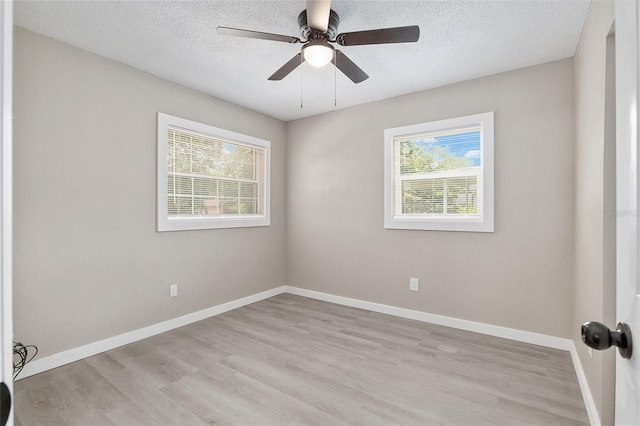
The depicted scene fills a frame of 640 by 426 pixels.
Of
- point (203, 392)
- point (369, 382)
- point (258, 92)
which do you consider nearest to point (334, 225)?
point (258, 92)

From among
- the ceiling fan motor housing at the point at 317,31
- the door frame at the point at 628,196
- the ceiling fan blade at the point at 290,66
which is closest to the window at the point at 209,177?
the ceiling fan blade at the point at 290,66

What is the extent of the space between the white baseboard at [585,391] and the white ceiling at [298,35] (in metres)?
2.48

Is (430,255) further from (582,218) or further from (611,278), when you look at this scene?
(611,278)

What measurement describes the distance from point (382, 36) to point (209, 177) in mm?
2573

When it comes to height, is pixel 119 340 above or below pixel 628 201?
below

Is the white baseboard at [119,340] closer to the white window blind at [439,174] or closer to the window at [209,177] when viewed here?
the window at [209,177]

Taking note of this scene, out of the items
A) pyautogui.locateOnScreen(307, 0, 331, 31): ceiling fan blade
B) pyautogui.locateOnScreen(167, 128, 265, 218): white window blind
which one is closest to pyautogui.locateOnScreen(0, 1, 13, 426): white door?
pyautogui.locateOnScreen(307, 0, 331, 31): ceiling fan blade

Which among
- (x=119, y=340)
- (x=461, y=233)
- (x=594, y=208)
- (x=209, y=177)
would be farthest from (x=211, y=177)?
(x=594, y=208)

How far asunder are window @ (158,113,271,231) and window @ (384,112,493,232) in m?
1.80

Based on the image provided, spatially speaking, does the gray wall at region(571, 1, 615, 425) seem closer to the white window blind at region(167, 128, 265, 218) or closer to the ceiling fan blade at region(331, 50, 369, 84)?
the ceiling fan blade at region(331, 50, 369, 84)

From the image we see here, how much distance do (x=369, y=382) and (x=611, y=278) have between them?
158 cm

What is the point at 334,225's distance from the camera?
4.22 metres

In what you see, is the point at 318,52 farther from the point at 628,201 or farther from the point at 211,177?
the point at 211,177

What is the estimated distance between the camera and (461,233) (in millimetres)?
3256
